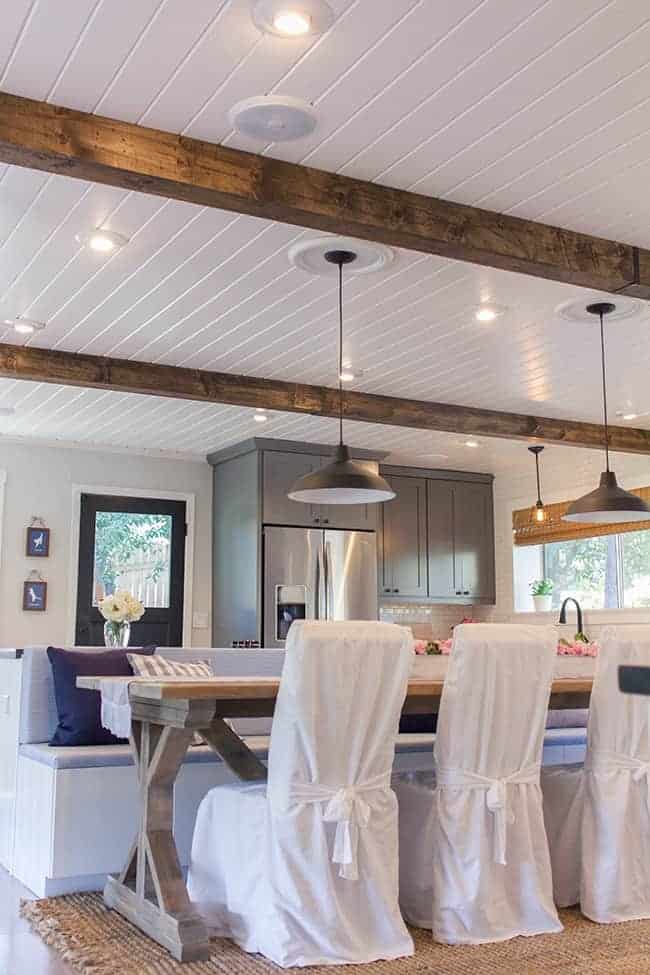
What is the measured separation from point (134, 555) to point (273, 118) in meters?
5.26

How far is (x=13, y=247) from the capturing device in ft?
12.9

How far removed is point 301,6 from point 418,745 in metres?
3.10

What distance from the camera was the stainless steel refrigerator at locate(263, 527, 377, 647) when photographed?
7.27 m

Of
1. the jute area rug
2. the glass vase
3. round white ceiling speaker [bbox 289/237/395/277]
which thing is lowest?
the jute area rug

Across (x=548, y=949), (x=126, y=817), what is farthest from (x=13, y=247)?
(x=548, y=949)

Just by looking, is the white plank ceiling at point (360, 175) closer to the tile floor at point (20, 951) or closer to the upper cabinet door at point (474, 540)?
the tile floor at point (20, 951)

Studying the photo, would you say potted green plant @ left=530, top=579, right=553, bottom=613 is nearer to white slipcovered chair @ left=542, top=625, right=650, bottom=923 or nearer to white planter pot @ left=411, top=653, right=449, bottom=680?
white slipcovered chair @ left=542, top=625, right=650, bottom=923

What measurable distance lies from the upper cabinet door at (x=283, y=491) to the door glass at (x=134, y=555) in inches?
38.9

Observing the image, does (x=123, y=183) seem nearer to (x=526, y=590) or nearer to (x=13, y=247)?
(x=13, y=247)

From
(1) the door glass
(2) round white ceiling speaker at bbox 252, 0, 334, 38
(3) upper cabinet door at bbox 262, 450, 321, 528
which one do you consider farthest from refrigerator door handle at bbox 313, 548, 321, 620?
(2) round white ceiling speaker at bbox 252, 0, 334, 38

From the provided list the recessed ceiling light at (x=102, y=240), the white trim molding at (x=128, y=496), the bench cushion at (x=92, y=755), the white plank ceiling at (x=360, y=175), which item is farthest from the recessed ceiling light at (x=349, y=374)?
the white trim molding at (x=128, y=496)

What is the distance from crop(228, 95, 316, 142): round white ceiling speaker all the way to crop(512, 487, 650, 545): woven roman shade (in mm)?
5001

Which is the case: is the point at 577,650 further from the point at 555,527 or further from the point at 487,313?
the point at 555,527

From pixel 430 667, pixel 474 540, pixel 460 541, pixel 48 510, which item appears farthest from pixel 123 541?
pixel 430 667
